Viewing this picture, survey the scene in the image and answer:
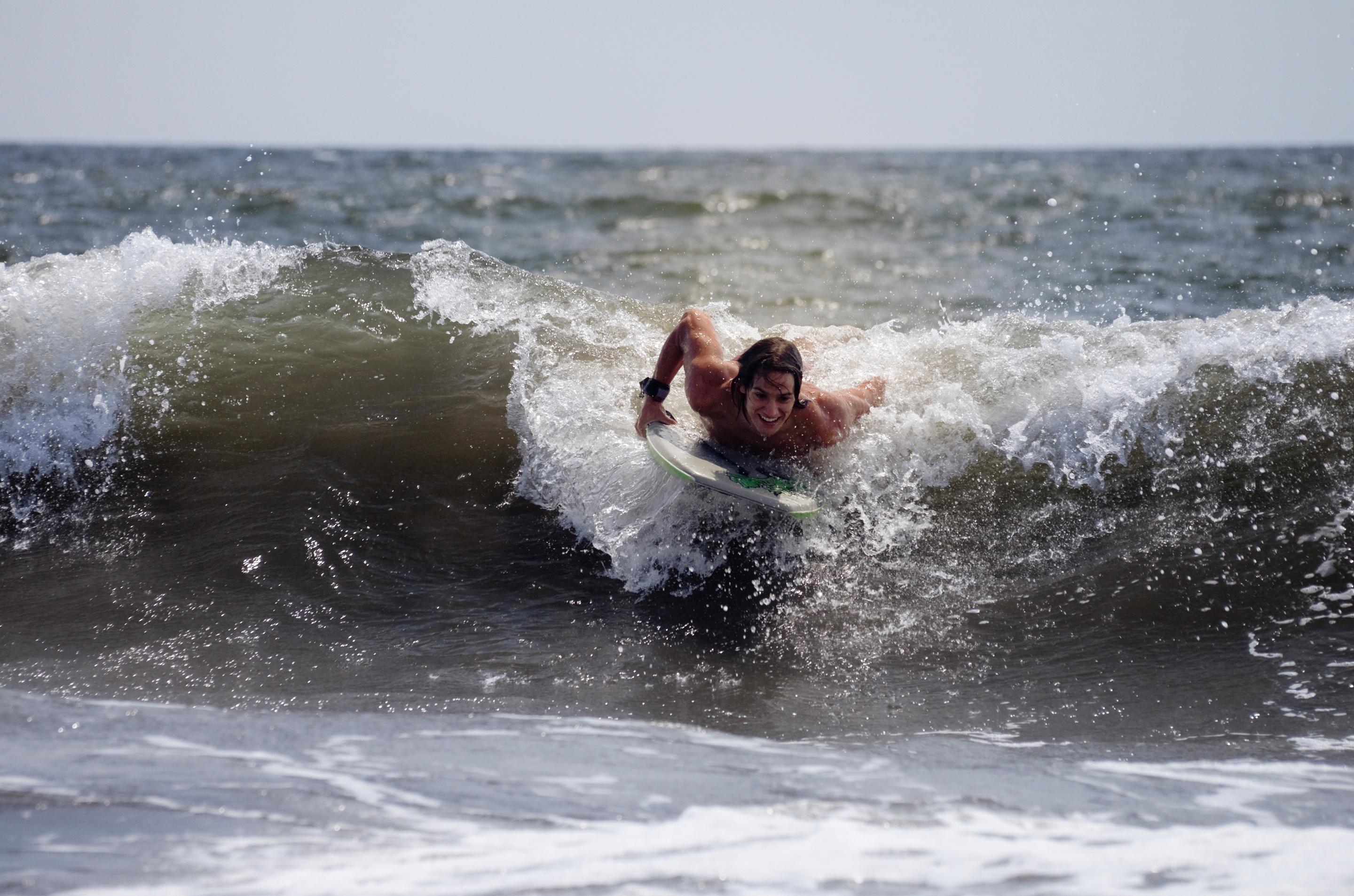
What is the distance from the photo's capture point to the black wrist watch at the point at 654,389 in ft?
17.2

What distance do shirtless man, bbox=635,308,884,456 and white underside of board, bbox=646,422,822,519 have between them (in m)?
0.19

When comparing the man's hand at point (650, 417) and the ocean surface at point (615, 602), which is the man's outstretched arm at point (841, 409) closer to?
the ocean surface at point (615, 602)

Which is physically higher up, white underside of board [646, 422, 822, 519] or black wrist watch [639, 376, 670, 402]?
black wrist watch [639, 376, 670, 402]

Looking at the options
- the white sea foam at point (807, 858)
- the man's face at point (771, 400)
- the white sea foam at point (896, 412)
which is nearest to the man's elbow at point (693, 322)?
the white sea foam at point (896, 412)

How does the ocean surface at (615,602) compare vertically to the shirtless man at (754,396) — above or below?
below

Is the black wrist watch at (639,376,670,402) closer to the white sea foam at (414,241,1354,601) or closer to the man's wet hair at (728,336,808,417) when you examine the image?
the white sea foam at (414,241,1354,601)

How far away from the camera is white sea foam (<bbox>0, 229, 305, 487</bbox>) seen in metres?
5.74

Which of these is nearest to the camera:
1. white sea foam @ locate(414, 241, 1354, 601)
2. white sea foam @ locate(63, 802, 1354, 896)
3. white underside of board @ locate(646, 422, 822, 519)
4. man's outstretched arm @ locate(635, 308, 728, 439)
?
white sea foam @ locate(63, 802, 1354, 896)

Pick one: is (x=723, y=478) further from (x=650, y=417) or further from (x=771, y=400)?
(x=650, y=417)

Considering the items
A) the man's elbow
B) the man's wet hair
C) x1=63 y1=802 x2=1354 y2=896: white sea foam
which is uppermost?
the man's elbow

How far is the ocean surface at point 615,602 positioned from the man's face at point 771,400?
0.44 m

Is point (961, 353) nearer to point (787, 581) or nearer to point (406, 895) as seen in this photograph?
point (787, 581)

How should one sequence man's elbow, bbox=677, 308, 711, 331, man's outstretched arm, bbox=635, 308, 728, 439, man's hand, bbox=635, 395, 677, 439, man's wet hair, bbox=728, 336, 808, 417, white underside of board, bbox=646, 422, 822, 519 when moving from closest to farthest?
man's wet hair, bbox=728, 336, 808, 417
white underside of board, bbox=646, 422, 822, 519
man's outstretched arm, bbox=635, 308, 728, 439
man's hand, bbox=635, 395, 677, 439
man's elbow, bbox=677, 308, 711, 331

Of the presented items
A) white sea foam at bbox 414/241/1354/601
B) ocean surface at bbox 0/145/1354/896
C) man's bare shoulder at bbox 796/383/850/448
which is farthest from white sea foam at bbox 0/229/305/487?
man's bare shoulder at bbox 796/383/850/448
